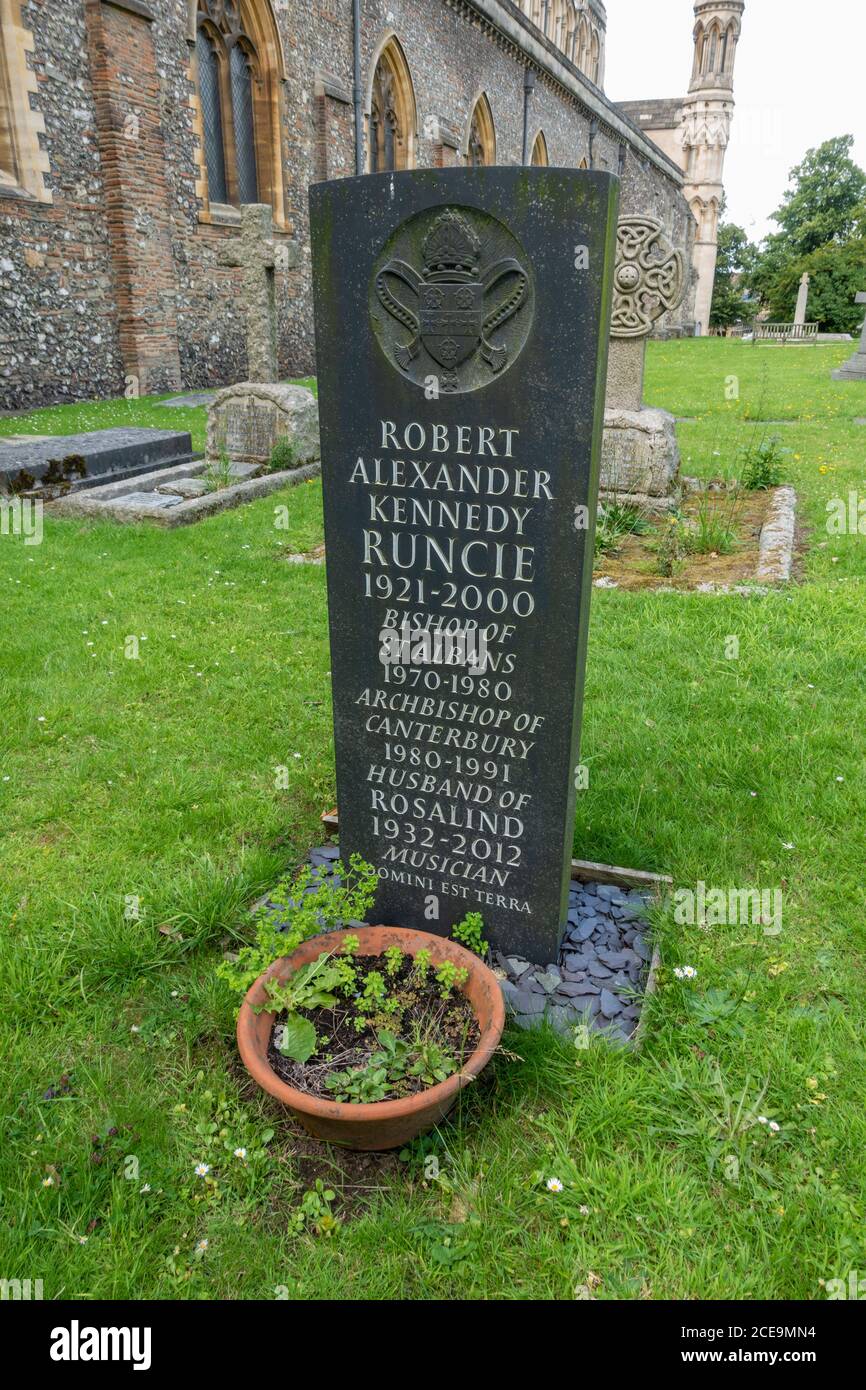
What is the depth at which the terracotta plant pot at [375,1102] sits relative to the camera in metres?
2.20

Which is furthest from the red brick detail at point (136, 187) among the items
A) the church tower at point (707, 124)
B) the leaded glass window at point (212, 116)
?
the church tower at point (707, 124)

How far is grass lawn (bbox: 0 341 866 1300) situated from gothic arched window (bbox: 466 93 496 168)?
2491cm

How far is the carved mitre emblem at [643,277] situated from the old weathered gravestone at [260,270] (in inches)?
137

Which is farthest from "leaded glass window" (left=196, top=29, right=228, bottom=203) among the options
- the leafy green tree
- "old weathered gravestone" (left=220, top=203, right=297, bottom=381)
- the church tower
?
the leafy green tree

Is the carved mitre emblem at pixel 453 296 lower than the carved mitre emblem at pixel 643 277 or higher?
lower

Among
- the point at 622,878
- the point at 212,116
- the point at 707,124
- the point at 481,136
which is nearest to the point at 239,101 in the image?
the point at 212,116

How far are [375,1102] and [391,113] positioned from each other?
78.5 feet

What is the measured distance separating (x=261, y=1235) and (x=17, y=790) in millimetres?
2352

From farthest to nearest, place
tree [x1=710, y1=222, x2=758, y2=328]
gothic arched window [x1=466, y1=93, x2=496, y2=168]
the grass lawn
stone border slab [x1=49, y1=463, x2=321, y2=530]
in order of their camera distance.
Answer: tree [x1=710, y1=222, x2=758, y2=328] < gothic arched window [x1=466, y1=93, x2=496, y2=168] < stone border slab [x1=49, y1=463, x2=321, y2=530] < the grass lawn

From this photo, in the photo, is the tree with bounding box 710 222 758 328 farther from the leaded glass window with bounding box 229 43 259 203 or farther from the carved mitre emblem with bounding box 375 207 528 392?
the carved mitre emblem with bounding box 375 207 528 392

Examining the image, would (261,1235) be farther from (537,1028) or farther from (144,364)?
(144,364)

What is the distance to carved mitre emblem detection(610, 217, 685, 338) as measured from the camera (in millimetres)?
7824

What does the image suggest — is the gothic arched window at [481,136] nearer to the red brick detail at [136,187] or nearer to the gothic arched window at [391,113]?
the gothic arched window at [391,113]

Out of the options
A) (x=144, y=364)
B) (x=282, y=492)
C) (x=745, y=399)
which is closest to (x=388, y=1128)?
(x=282, y=492)
